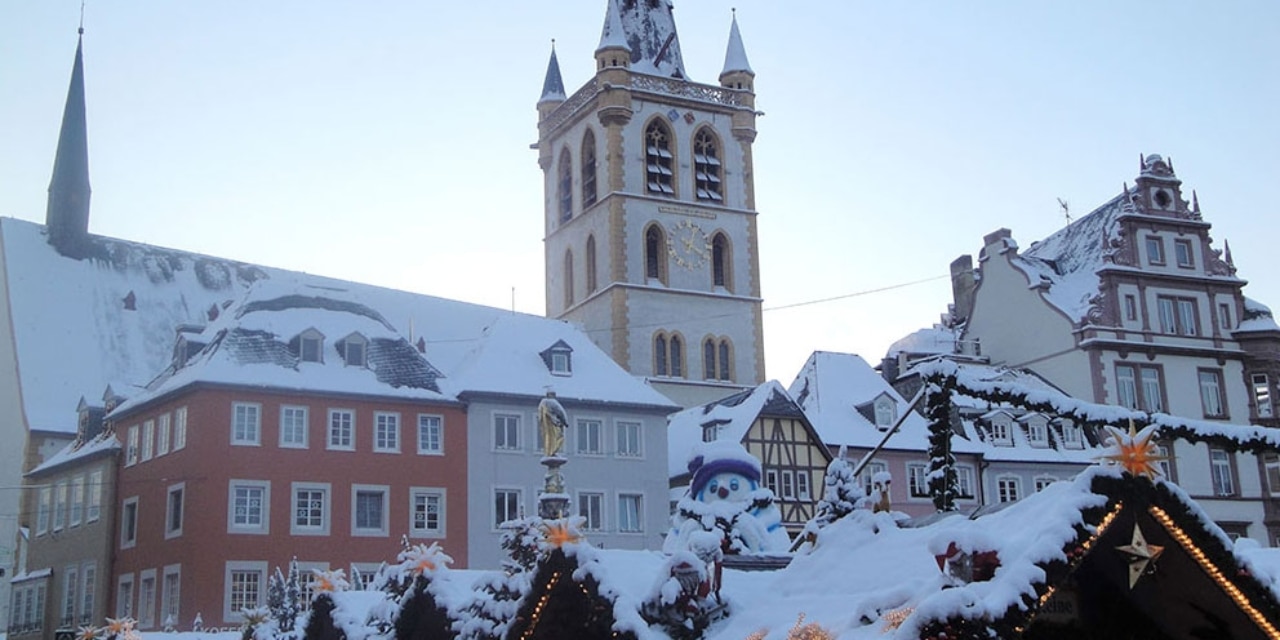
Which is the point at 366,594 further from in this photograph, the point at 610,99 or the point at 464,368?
the point at 610,99

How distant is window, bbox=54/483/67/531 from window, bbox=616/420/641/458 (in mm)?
18430

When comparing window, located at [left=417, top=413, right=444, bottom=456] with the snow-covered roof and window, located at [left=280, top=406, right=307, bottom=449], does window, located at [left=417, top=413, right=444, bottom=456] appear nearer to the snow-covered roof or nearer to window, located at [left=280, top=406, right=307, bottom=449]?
window, located at [left=280, top=406, right=307, bottom=449]

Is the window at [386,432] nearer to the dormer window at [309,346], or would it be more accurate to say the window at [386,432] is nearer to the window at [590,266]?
the dormer window at [309,346]

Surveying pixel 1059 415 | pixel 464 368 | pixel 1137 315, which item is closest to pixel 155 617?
pixel 464 368

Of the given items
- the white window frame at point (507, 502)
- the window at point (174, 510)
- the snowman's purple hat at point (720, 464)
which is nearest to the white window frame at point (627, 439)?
the white window frame at point (507, 502)

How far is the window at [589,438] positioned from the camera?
50438 mm

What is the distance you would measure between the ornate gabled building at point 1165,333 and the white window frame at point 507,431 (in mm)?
21657

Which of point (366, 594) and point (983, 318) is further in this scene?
point (983, 318)

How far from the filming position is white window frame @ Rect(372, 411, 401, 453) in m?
47.3

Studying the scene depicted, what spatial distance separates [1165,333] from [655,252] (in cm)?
2511

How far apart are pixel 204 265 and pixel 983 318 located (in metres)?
32.4

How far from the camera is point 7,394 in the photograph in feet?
184

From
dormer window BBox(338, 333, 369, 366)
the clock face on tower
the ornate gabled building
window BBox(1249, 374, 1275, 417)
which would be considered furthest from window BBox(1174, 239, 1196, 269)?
dormer window BBox(338, 333, 369, 366)

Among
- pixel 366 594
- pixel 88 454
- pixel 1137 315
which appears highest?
pixel 1137 315
